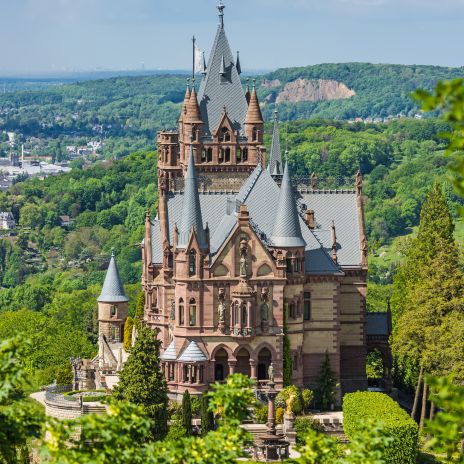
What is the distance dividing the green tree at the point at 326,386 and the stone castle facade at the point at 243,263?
0.41 m

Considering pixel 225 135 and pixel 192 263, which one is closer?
pixel 192 263

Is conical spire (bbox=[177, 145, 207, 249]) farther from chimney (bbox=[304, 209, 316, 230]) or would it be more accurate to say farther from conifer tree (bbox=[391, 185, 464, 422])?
conifer tree (bbox=[391, 185, 464, 422])

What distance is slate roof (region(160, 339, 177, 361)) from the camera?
95.6 metres

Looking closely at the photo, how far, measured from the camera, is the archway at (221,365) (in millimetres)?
95625

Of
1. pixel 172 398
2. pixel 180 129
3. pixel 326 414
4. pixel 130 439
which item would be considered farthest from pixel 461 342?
pixel 130 439

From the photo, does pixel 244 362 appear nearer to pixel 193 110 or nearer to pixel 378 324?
pixel 378 324

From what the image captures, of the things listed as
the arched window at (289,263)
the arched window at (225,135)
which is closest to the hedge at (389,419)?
the arched window at (289,263)

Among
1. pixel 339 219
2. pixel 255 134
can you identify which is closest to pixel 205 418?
pixel 339 219

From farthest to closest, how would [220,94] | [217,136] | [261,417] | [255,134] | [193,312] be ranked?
[220,94]
[255,134]
[217,136]
[193,312]
[261,417]

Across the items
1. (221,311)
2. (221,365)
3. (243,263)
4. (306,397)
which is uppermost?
(243,263)

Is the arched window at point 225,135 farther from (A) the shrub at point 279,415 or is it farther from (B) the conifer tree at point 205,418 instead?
(B) the conifer tree at point 205,418

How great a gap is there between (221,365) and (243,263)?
599 centimetres

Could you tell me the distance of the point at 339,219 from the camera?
103 meters

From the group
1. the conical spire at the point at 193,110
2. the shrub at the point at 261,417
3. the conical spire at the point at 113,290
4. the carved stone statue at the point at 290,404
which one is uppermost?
the conical spire at the point at 193,110
